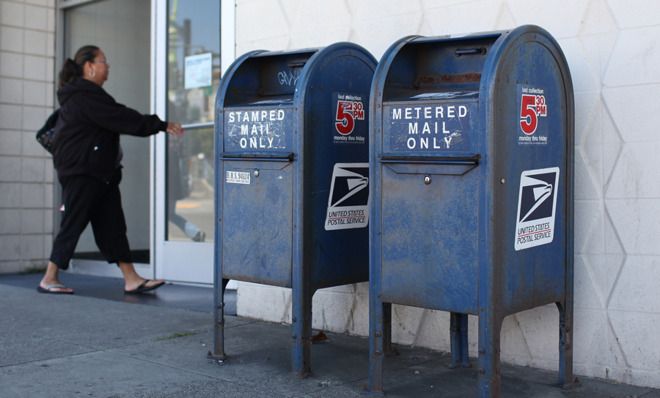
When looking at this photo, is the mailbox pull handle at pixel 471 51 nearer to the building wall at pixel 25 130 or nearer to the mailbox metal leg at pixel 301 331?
the mailbox metal leg at pixel 301 331

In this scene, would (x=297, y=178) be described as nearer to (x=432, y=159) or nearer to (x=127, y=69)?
(x=432, y=159)

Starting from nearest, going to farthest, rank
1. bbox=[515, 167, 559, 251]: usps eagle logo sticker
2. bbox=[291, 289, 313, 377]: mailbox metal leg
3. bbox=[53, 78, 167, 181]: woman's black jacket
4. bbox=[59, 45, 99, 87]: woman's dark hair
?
bbox=[515, 167, 559, 251]: usps eagle logo sticker → bbox=[291, 289, 313, 377]: mailbox metal leg → bbox=[53, 78, 167, 181]: woman's black jacket → bbox=[59, 45, 99, 87]: woman's dark hair

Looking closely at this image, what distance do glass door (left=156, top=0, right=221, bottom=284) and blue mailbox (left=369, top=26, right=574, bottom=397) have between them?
11.4ft

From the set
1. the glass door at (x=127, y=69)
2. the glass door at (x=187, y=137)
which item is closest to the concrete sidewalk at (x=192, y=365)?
the glass door at (x=187, y=137)

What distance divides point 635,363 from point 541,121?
1246 mm

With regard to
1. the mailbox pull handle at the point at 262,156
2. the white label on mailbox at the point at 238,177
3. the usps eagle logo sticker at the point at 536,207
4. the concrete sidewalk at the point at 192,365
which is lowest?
the concrete sidewalk at the point at 192,365

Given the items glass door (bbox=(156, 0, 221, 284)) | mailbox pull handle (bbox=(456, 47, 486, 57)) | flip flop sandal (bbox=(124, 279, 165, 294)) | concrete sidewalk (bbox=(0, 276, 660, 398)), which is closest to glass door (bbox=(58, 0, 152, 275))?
glass door (bbox=(156, 0, 221, 284))

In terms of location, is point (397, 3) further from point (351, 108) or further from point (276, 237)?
point (276, 237)

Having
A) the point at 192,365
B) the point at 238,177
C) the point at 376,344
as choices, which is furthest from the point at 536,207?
the point at 192,365

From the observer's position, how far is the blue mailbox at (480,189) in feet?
10.9

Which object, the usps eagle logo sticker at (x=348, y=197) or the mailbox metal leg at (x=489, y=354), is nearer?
the mailbox metal leg at (x=489, y=354)

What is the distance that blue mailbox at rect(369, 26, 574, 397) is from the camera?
3.34 metres

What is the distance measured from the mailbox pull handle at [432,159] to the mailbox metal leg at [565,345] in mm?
960

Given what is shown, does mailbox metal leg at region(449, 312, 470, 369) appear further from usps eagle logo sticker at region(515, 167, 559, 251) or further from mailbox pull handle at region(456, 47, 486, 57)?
mailbox pull handle at region(456, 47, 486, 57)
